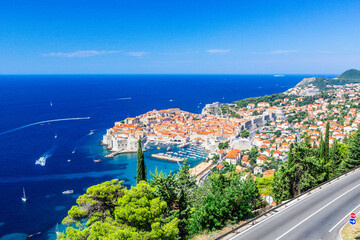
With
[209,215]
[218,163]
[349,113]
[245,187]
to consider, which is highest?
[245,187]

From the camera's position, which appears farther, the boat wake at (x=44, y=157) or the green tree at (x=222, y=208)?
the boat wake at (x=44, y=157)

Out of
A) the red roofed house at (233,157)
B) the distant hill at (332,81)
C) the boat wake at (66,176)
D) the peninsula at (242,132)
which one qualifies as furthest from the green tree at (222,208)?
the distant hill at (332,81)

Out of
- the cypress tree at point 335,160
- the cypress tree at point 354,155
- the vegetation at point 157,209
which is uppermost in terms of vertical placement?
the vegetation at point 157,209

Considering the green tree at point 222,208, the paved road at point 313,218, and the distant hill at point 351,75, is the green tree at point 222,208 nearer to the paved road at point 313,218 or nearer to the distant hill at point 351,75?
the paved road at point 313,218

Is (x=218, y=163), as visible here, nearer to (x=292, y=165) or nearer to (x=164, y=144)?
(x=164, y=144)

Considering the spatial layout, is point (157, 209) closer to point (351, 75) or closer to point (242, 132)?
point (242, 132)

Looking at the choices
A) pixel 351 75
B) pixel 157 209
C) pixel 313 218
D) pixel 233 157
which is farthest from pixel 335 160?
pixel 351 75

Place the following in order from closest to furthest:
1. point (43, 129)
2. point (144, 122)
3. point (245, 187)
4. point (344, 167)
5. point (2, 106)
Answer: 1. point (245, 187)
2. point (344, 167)
3. point (43, 129)
4. point (144, 122)
5. point (2, 106)

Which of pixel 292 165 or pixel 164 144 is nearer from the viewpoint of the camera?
pixel 292 165

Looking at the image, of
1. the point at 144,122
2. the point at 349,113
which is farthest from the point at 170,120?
the point at 349,113
